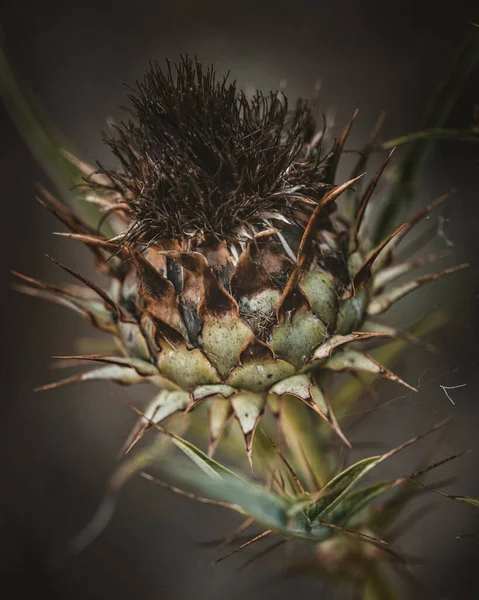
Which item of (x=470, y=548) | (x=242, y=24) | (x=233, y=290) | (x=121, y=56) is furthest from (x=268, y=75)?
(x=470, y=548)

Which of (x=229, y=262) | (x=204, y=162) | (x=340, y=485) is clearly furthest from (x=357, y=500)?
(x=204, y=162)

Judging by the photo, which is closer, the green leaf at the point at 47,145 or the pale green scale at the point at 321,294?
the pale green scale at the point at 321,294

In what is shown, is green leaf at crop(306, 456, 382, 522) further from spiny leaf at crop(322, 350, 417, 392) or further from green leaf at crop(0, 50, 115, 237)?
green leaf at crop(0, 50, 115, 237)

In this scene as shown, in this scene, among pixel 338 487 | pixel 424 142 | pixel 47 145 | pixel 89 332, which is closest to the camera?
pixel 338 487

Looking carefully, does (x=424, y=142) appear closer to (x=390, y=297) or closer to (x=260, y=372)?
(x=390, y=297)

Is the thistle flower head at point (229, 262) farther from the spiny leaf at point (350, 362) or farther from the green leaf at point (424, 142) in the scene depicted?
the green leaf at point (424, 142)

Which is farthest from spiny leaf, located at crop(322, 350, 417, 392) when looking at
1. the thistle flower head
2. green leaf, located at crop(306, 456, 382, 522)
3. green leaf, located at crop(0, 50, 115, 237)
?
green leaf, located at crop(0, 50, 115, 237)

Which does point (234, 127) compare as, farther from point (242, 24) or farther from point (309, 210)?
point (242, 24)

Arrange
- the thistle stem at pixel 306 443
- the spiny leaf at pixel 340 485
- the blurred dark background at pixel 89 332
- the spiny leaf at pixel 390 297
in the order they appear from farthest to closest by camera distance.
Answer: the blurred dark background at pixel 89 332, the thistle stem at pixel 306 443, the spiny leaf at pixel 390 297, the spiny leaf at pixel 340 485

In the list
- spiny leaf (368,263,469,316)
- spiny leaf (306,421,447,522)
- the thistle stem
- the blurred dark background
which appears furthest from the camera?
the blurred dark background

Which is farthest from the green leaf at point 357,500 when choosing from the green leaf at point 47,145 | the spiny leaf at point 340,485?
the green leaf at point 47,145
